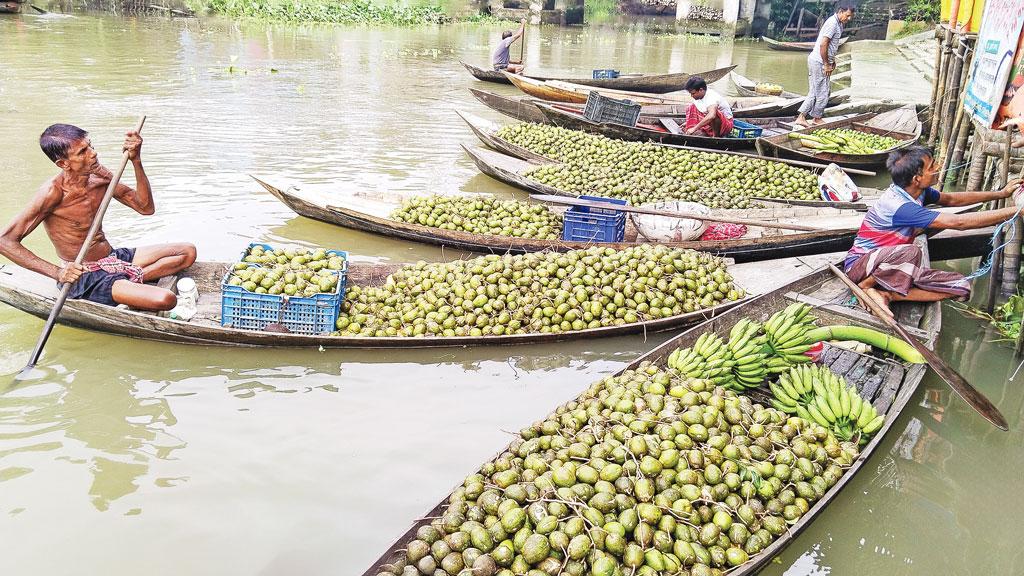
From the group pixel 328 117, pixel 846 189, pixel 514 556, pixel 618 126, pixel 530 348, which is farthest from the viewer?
pixel 328 117

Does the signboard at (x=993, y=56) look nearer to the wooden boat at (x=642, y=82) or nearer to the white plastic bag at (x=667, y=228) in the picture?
the white plastic bag at (x=667, y=228)

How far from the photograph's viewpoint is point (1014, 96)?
17.3 feet

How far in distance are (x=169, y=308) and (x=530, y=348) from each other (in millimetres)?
2741

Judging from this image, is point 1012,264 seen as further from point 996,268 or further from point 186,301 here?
point 186,301

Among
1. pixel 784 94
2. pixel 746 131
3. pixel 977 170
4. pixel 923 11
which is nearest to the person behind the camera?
pixel 977 170

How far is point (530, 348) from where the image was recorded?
5395 mm

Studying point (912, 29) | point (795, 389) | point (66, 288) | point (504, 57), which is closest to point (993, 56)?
point (795, 389)

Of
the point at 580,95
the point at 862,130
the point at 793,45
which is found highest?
the point at 793,45

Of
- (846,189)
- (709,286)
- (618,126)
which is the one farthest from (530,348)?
(618,126)

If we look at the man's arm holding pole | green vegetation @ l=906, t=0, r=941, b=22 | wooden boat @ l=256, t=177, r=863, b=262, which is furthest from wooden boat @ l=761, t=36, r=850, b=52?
the man's arm holding pole

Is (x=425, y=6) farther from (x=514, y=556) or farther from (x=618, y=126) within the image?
(x=514, y=556)

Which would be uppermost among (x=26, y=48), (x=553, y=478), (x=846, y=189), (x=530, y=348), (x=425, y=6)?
(x=425, y=6)

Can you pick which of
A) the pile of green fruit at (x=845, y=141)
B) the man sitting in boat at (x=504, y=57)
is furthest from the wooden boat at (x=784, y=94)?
the man sitting in boat at (x=504, y=57)

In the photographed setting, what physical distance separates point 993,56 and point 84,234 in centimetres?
745
